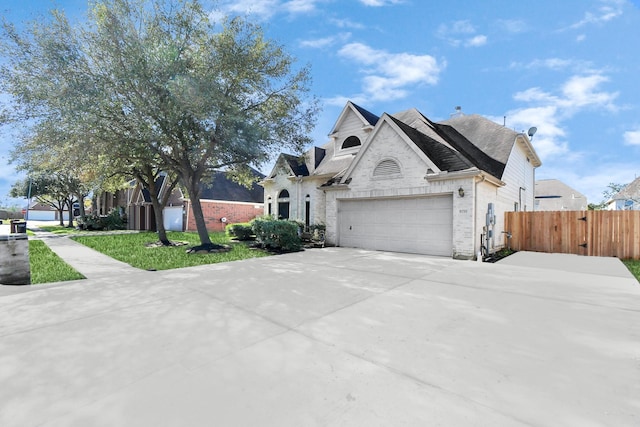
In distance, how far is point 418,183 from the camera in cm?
1113

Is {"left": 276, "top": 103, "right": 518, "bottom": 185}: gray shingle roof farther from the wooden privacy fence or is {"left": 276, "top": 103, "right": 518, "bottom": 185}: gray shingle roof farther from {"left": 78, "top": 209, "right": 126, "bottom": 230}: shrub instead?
{"left": 78, "top": 209, "right": 126, "bottom": 230}: shrub

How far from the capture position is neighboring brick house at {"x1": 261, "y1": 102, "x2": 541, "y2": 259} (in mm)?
10391

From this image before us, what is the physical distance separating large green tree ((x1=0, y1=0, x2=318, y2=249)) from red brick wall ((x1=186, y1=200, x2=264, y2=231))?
1175 centimetres

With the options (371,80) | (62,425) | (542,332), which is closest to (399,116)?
(371,80)

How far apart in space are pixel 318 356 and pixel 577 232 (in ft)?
46.0

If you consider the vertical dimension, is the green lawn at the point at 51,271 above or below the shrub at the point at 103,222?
below

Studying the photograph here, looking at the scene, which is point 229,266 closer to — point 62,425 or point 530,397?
point 62,425

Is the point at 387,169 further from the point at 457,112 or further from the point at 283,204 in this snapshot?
the point at 457,112

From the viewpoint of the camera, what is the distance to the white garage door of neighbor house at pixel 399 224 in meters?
10.9

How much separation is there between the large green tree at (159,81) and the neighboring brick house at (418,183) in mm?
4367

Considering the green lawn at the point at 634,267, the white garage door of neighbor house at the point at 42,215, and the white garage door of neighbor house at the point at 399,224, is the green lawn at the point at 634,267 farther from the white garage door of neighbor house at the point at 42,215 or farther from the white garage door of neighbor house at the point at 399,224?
the white garage door of neighbor house at the point at 42,215

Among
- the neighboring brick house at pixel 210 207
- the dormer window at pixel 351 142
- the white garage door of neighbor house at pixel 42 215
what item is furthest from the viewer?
the white garage door of neighbor house at pixel 42 215

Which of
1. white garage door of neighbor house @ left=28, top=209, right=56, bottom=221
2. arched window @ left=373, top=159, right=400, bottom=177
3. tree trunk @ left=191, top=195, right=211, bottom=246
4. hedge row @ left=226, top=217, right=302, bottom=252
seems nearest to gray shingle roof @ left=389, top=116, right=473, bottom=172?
arched window @ left=373, top=159, right=400, bottom=177

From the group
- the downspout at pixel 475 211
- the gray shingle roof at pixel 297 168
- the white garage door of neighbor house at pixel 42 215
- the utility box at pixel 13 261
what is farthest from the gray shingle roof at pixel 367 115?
the white garage door of neighbor house at pixel 42 215
